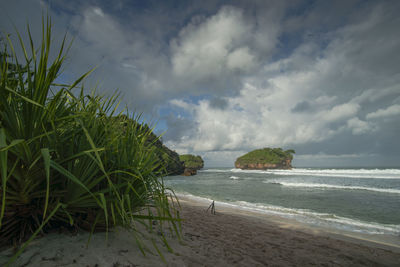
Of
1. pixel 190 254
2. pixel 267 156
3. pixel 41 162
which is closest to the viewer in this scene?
→ pixel 41 162

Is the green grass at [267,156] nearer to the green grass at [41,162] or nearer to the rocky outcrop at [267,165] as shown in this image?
the rocky outcrop at [267,165]

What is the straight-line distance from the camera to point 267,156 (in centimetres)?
9719

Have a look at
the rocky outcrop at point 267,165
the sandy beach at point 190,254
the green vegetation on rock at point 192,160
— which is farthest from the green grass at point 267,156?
the sandy beach at point 190,254

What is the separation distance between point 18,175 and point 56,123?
0.53 metres

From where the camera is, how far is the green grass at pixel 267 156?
9550cm

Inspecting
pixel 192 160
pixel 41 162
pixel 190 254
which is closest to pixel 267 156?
pixel 192 160

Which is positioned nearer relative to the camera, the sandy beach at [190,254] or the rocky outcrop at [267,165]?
the sandy beach at [190,254]

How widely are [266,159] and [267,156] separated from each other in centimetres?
229

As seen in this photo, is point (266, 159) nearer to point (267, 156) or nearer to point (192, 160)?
point (267, 156)

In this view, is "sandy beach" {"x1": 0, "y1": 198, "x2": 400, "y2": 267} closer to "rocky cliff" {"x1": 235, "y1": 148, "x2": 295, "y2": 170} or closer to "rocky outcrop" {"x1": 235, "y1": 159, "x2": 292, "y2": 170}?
"rocky outcrop" {"x1": 235, "y1": 159, "x2": 292, "y2": 170}

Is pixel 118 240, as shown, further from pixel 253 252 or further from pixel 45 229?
pixel 253 252

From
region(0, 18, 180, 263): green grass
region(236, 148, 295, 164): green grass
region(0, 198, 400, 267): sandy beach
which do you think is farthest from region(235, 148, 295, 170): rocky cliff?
region(0, 18, 180, 263): green grass

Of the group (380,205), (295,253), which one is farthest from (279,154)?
(295,253)

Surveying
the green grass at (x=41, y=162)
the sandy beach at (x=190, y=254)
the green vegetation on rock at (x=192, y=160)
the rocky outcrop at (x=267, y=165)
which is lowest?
the sandy beach at (x=190, y=254)
